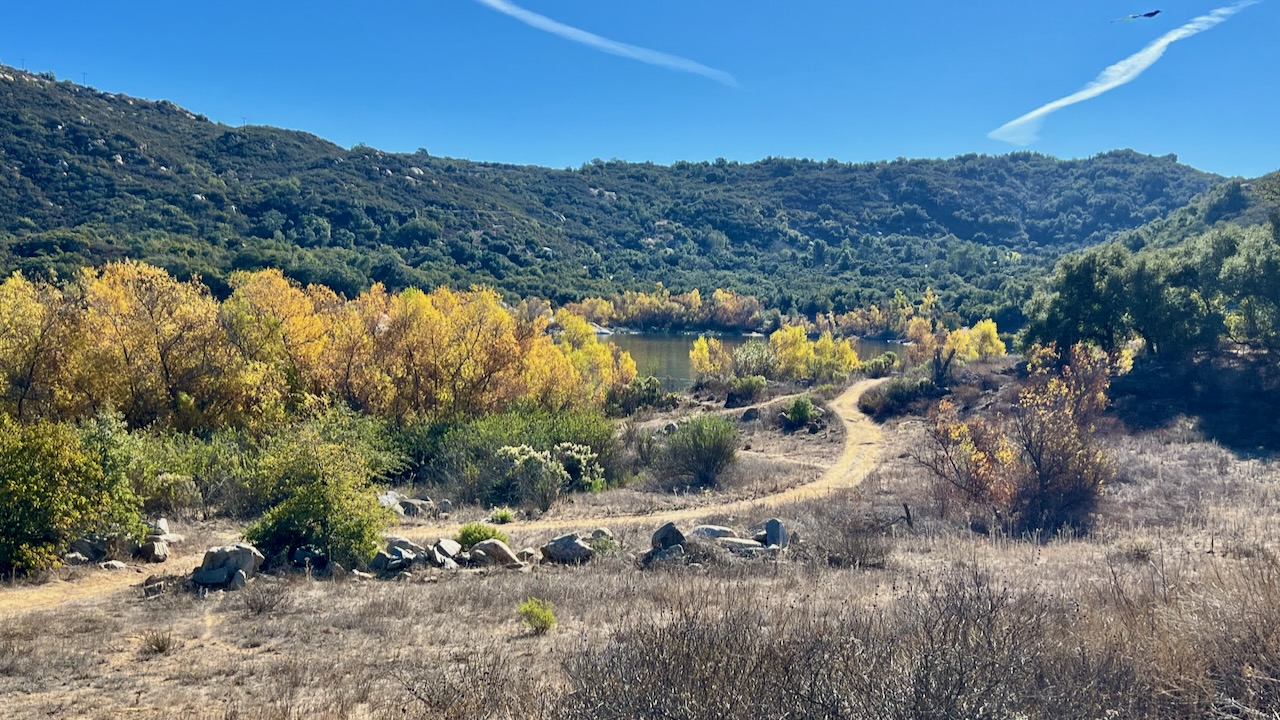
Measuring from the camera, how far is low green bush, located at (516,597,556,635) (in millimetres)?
7773

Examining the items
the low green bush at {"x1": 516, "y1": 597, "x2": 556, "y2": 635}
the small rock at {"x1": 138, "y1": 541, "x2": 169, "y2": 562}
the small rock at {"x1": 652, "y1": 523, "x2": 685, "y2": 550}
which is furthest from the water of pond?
the low green bush at {"x1": 516, "y1": 597, "x2": 556, "y2": 635}

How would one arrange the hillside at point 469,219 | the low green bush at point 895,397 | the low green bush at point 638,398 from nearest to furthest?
1. the low green bush at point 895,397
2. the low green bush at point 638,398
3. the hillside at point 469,219

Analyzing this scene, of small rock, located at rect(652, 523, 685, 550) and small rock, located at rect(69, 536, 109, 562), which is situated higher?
small rock, located at rect(69, 536, 109, 562)

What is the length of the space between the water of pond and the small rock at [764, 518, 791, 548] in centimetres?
4001

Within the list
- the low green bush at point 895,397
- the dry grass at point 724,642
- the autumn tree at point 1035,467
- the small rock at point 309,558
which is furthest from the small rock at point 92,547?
the low green bush at point 895,397

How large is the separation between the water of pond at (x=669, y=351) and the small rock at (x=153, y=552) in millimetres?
42723

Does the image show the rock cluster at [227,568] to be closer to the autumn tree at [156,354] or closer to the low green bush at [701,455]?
the autumn tree at [156,354]

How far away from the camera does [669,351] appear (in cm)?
9131

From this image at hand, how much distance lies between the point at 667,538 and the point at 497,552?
2847 millimetres

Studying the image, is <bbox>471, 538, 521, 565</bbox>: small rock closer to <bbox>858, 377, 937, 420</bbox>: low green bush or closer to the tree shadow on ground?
the tree shadow on ground

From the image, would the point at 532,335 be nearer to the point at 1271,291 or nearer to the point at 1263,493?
the point at 1263,493

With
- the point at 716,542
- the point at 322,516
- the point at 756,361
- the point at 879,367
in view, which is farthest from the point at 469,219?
the point at 716,542

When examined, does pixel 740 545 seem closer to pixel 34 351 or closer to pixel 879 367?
pixel 34 351

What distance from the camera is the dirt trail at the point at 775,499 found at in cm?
1580
